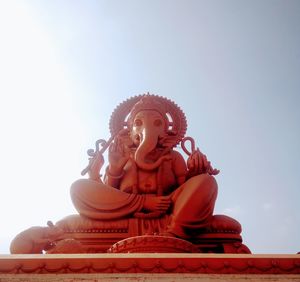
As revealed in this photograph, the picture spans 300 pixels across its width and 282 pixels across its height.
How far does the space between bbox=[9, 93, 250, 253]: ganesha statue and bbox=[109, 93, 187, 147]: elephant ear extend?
0.17 meters

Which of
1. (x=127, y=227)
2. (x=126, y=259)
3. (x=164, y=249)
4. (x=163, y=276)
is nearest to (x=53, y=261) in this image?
(x=126, y=259)

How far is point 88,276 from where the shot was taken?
7.55ft

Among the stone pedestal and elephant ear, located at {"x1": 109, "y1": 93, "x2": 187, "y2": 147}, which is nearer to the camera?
the stone pedestal

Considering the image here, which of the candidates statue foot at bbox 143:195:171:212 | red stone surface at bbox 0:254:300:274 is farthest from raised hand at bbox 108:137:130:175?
red stone surface at bbox 0:254:300:274

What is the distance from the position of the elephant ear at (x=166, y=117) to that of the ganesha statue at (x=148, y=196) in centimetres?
17

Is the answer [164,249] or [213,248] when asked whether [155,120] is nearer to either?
[213,248]

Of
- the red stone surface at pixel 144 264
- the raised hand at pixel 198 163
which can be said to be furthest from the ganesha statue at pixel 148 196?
the red stone surface at pixel 144 264

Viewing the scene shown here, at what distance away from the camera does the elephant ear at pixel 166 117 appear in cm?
622

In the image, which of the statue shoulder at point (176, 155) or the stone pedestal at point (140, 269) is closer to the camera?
the stone pedestal at point (140, 269)

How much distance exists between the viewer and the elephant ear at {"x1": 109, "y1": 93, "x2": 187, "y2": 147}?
622cm

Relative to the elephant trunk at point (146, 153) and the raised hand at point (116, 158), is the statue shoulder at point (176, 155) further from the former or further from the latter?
the raised hand at point (116, 158)

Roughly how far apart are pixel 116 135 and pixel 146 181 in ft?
3.59

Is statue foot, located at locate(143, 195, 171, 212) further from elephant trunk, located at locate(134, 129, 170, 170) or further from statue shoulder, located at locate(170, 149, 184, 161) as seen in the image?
statue shoulder, located at locate(170, 149, 184, 161)

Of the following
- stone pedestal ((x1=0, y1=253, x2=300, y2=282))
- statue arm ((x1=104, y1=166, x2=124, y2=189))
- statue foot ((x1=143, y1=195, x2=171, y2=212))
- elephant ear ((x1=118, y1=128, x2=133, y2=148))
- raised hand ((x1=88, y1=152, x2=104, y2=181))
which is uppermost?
elephant ear ((x1=118, y1=128, x2=133, y2=148))
